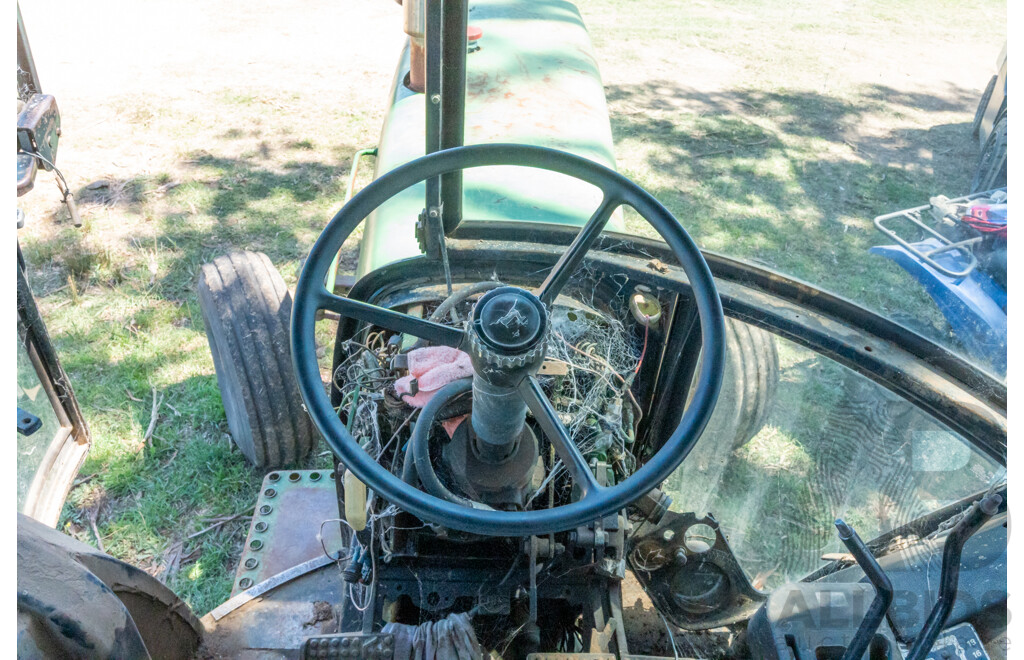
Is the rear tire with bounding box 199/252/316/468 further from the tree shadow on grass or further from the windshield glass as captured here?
the tree shadow on grass

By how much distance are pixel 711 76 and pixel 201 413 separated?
18.2 ft

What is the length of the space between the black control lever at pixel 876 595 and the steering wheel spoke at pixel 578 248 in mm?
744

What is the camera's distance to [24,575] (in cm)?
122

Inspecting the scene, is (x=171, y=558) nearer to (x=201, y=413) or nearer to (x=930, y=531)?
(x=201, y=413)

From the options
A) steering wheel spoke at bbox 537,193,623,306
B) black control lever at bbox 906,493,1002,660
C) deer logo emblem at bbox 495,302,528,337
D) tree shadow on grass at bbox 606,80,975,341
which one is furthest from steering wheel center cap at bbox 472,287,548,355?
tree shadow on grass at bbox 606,80,975,341

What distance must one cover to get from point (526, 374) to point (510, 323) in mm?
113

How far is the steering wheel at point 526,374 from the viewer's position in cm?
138

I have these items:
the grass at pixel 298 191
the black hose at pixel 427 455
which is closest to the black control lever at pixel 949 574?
the grass at pixel 298 191

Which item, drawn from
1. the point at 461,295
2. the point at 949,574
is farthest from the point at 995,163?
the point at 461,295

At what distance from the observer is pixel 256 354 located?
2725 millimetres

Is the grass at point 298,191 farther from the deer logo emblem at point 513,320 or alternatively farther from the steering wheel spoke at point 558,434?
the deer logo emblem at point 513,320

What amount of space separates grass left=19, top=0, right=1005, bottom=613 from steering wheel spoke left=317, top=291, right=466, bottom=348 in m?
1.30

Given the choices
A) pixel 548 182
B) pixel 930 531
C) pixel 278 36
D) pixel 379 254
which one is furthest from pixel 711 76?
pixel 930 531

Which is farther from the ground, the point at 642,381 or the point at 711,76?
the point at 642,381
